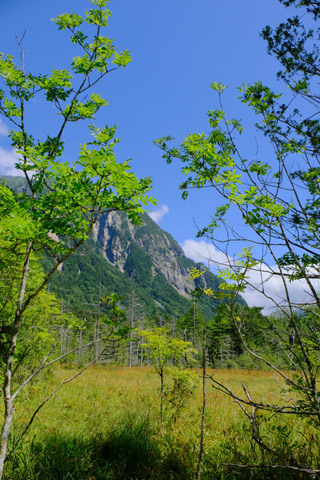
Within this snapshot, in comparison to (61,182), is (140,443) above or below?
below

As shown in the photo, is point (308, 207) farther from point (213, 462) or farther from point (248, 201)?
point (213, 462)

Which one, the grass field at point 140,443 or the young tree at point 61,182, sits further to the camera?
the grass field at point 140,443

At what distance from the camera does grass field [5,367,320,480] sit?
4.02 metres

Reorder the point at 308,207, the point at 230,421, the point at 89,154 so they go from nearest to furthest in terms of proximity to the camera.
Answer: the point at 89,154 → the point at 308,207 → the point at 230,421

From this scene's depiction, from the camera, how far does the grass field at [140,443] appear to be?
402 cm

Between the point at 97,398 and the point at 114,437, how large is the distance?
13.2 ft

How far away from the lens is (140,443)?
4.98 metres

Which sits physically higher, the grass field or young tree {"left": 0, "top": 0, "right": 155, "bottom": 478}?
young tree {"left": 0, "top": 0, "right": 155, "bottom": 478}

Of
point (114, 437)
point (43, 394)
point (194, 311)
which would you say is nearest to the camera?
point (114, 437)

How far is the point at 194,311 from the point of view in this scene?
135 feet

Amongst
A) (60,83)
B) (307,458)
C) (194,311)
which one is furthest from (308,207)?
(194,311)

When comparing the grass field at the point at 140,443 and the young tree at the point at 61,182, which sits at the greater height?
the young tree at the point at 61,182

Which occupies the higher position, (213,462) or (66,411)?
(213,462)

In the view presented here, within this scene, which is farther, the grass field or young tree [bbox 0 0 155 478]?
the grass field
